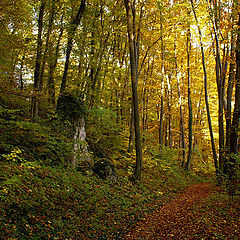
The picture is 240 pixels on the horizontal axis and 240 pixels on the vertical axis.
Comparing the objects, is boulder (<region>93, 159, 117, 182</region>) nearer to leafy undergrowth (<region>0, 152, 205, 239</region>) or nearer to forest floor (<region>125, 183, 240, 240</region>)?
leafy undergrowth (<region>0, 152, 205, 239</region>)

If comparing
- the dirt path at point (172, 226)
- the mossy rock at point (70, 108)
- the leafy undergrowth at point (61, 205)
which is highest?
the mossy rock at point (70, 108)

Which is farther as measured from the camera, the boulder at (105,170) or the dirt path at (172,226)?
the boulder at (105,170)

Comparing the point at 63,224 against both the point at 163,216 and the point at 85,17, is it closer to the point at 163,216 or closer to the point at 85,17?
the point at 163,216

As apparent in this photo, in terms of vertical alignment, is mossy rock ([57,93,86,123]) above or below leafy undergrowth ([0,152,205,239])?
above

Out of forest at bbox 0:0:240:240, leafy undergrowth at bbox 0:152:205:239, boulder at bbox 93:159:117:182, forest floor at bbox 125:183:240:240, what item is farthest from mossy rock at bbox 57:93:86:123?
forest floor at bbox 125:183:240:240

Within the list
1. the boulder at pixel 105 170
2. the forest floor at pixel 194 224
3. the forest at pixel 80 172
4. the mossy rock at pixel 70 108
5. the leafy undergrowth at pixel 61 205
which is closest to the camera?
the leafy undergrowth at pixel 61 205

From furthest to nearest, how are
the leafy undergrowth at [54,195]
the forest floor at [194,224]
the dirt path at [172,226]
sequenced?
the dirt path at [172,226], the forest floor at [194,224], the leafy undergrowth at [54,195]

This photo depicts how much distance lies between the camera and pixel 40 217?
12.8 feet

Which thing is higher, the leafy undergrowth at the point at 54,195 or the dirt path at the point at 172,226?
the leafy undergrowth at the point at 54,195

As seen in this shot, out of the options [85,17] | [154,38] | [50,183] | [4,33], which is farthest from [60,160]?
[154,38]

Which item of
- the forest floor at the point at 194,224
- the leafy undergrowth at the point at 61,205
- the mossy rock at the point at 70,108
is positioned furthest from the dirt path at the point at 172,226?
the mossy rock at the point at 70,108

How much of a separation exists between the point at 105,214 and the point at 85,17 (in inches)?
418

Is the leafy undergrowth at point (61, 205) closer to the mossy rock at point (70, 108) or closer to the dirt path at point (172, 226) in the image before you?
the dirt path at point (172, 226)

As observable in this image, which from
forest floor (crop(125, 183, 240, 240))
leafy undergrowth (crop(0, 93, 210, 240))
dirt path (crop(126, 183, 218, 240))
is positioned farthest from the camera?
dirt path (crop(126, 183, 218, 240))
